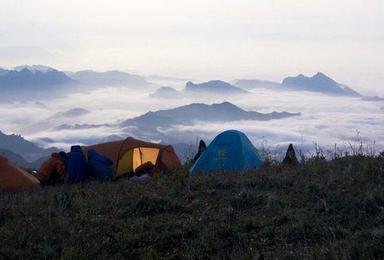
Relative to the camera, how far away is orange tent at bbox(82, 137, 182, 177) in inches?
494

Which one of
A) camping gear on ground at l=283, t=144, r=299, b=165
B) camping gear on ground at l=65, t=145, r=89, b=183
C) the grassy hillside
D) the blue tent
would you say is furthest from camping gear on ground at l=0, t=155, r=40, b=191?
camping gear on ground at l=283, t=144, r=299, b=165

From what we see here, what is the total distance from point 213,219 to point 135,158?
6195 millimetres

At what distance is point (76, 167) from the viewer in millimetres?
11633

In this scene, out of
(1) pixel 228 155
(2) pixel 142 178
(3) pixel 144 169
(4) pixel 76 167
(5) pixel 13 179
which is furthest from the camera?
(1) pixel 228 155

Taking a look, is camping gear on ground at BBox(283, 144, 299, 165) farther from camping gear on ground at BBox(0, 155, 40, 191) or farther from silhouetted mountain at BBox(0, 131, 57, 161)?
silhouetted mountain at BBox(0, 131, 57, 161)

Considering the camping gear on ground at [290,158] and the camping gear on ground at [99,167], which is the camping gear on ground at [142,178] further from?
the camping gear on ground at [290,158]

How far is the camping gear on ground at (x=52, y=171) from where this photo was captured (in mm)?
11759

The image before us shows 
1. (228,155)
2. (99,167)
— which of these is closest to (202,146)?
(228,155)

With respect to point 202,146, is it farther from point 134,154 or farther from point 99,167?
point 99,167

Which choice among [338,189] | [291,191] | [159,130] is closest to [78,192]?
[291,191]

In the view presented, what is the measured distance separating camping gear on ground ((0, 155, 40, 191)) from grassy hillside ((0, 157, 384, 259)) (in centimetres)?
152

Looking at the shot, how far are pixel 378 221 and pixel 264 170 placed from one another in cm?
392

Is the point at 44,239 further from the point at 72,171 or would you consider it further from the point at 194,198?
the point at 72,171

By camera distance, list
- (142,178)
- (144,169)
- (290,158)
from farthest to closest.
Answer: (144,169)
(290,158)
(142,178)
